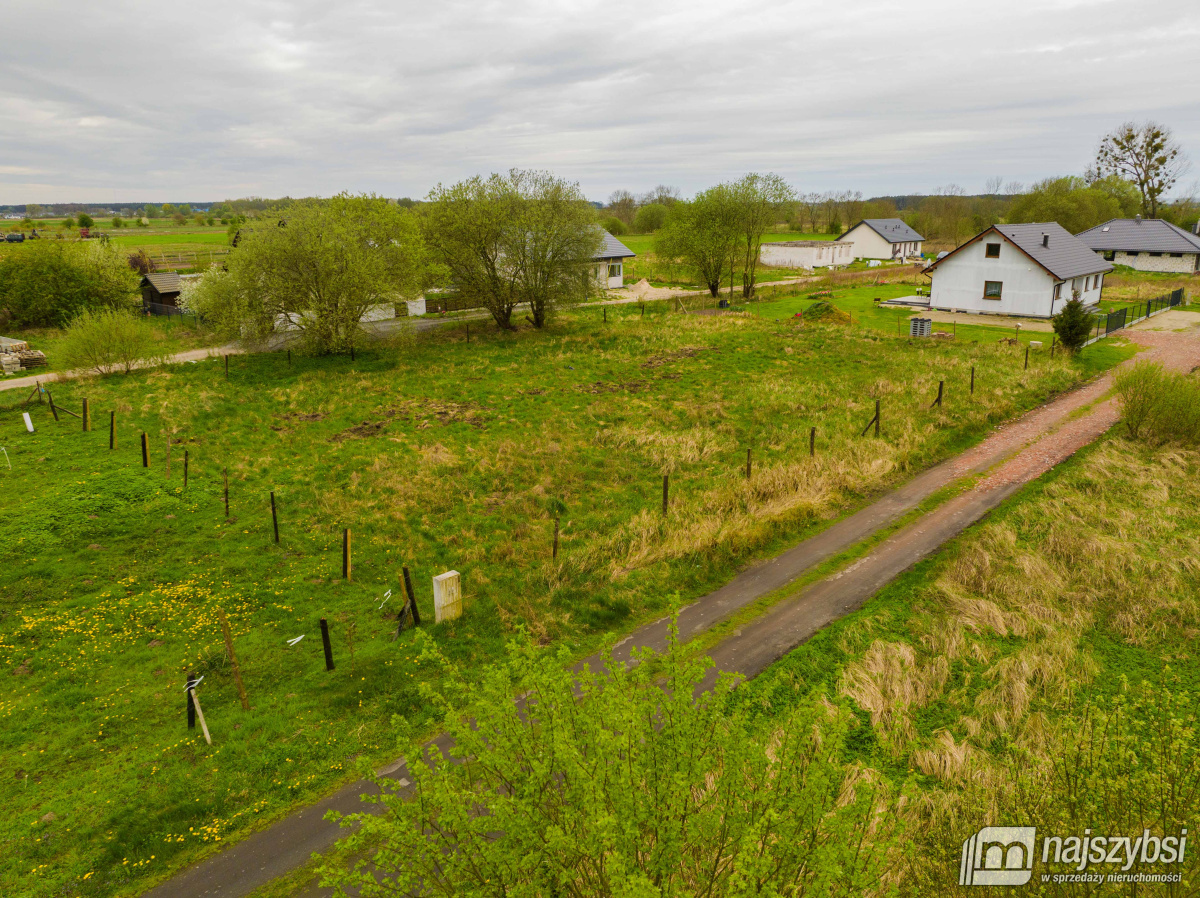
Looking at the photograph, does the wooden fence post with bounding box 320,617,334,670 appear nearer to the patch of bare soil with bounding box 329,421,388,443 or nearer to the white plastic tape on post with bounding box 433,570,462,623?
the white plastic tape on post with bounding box 433,570,462,623

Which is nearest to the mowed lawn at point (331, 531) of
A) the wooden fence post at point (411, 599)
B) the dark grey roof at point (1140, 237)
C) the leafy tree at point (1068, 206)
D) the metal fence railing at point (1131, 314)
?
the wooden fence post at point (411, 599)

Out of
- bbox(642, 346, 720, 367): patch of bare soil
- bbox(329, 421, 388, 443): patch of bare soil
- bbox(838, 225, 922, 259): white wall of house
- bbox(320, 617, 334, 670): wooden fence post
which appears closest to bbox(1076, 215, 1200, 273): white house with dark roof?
bbox(838, 225, 922, 259): white wall of house

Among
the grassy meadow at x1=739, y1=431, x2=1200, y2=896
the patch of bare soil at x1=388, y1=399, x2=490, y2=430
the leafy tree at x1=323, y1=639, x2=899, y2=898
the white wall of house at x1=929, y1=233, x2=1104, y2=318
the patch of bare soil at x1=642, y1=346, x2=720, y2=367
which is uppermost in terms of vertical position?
the white wall of house at x1=929, y1=233, x2=1104, y2=318

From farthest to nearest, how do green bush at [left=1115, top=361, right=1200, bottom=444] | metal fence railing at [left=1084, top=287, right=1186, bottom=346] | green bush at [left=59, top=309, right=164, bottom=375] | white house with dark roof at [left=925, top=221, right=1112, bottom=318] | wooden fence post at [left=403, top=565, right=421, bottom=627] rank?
white house with dark roof at [left=925, top=221, right=1112, bottom=318] < metal fence railing at [left=1084, top=287, right=1186, bottom=346] < green bush at [left=59, top=309, right=164, bottom=375] < green bush at [left=1115, top=361, right=1200, bottom=444] < wooden fence post at [left=403, top=565, right=421, bottom=627]

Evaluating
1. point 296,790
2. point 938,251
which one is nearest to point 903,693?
point 296,790

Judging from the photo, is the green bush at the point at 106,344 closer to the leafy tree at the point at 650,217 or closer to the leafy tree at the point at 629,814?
the leafy tree at the point at 629,814

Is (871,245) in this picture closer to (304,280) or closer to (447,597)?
(304,280)
